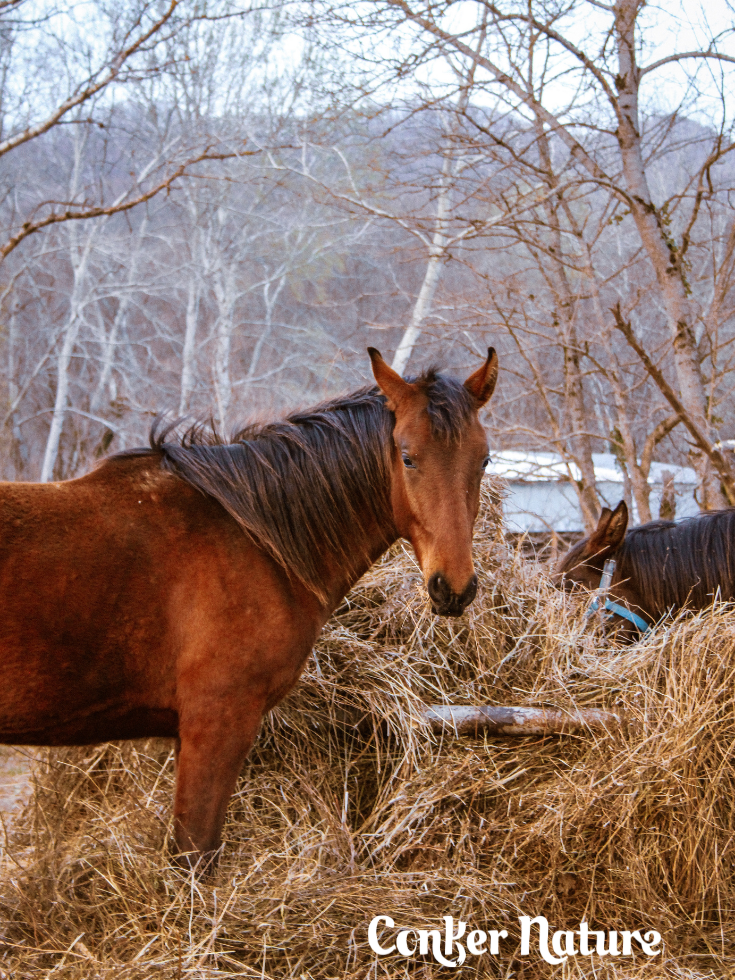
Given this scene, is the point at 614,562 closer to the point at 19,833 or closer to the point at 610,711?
the point at 610,711

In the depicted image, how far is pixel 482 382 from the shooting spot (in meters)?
2.92

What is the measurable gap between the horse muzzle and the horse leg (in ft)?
2.53

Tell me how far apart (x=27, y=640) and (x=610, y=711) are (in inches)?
92.6

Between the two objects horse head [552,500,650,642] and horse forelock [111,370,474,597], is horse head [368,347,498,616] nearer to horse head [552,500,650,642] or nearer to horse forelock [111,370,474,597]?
horse forelock [111,370,474,597]

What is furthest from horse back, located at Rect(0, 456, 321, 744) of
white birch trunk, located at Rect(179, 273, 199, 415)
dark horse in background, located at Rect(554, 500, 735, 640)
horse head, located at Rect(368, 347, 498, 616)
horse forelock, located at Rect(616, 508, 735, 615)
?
white birch trunk, located at Rect(179, 273, 199, 415)

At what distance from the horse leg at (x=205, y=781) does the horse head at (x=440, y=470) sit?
820mm

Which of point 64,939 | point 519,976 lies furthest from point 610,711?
point 64,939

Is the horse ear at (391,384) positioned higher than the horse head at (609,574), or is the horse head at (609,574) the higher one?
the horse ear at (391,384)

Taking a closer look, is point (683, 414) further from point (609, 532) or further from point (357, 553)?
point (357, 553)

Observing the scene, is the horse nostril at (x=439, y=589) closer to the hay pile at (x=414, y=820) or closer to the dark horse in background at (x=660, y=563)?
the hay pile at (x=414, y=820)

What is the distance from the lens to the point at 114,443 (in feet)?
63.6

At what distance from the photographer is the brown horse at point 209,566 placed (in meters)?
2.53

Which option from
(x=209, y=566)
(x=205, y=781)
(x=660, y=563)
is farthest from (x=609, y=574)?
(x=205, y=781)

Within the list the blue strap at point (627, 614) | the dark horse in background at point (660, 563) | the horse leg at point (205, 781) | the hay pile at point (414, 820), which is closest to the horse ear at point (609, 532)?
the dark horse in background at point (660, 563)
